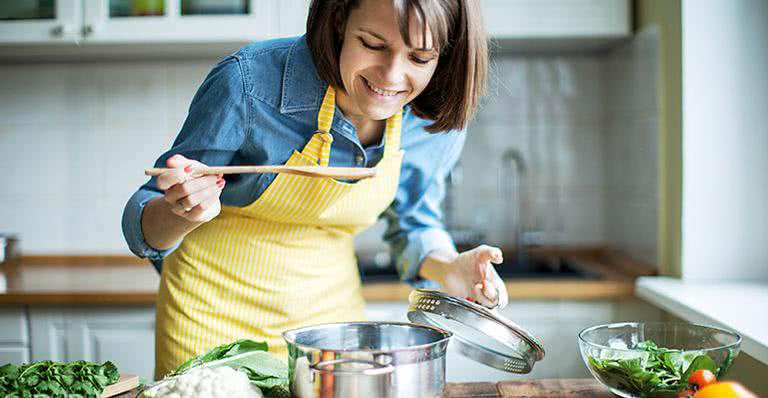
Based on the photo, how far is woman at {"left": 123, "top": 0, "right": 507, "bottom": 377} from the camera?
1090mm

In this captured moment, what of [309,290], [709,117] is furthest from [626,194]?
[309,290]

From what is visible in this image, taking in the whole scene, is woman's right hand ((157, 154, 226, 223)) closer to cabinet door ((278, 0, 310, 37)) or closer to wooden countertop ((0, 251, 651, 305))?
wooden countertop ((0, 251, 651, 305))

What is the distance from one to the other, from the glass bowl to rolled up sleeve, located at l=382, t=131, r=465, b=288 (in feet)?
1.35

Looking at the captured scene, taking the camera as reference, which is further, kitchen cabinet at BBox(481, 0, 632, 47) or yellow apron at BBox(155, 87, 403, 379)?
kitchen cabinet at BBox(481, 0, 632, 47)

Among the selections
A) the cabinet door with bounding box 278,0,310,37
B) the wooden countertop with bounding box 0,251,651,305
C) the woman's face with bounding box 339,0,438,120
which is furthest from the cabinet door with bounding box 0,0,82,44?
the woman's face with bounding box 339,0,438,120

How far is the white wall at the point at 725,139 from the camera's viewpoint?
6.55 feet

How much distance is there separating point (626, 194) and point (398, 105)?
153 centimetres

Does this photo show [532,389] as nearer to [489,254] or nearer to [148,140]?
[489,254]

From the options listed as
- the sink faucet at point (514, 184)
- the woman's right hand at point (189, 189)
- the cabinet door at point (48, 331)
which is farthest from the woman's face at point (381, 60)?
the sink faucet at point (514, 184)

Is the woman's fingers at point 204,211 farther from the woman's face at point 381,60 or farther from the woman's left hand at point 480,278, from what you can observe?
the woman's left hand at point 480,278

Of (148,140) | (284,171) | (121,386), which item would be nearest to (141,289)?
(148,140)

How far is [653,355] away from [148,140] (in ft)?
6.61

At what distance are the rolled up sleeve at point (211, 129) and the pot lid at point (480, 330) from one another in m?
0.40

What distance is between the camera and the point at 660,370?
0.99 metres
